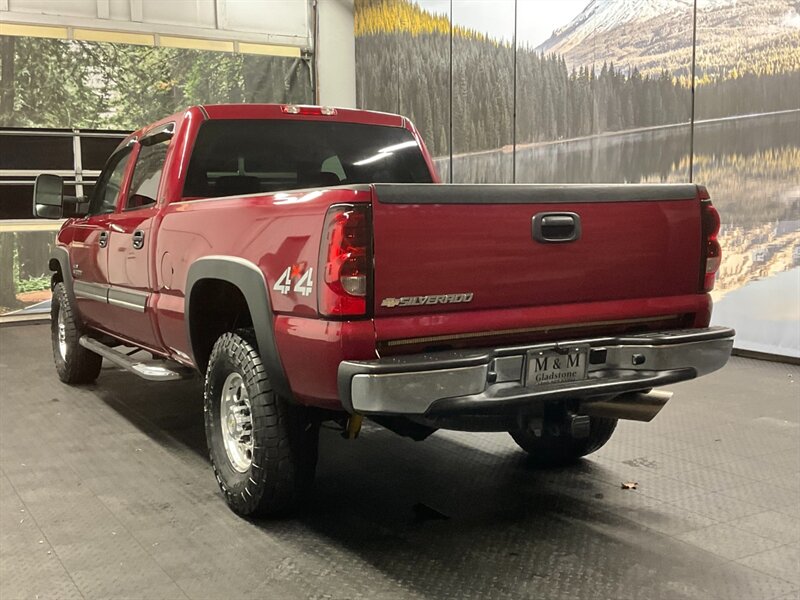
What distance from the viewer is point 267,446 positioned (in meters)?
2.91

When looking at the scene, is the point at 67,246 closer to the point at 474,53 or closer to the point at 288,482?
the point at 288,482

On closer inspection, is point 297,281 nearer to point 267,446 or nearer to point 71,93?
point 267,446

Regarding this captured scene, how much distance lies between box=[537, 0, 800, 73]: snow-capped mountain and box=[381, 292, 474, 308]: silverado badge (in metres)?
4.84

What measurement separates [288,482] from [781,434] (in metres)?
2.96

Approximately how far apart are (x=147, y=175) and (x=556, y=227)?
7.99ft

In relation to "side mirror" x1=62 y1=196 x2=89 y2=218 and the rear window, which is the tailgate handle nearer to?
the rear window

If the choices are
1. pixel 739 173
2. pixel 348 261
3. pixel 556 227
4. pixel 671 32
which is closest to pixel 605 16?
pixel 671 32

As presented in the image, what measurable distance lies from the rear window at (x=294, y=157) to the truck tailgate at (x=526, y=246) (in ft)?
5.35

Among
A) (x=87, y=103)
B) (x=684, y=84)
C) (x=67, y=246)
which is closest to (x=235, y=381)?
(x=67, y=246)

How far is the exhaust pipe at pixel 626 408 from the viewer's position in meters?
3.02

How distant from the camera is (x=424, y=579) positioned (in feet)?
8.57

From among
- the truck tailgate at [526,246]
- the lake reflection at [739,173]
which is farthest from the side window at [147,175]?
the lake reflection at [739,173]

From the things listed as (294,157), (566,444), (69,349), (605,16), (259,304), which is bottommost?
(566,444)

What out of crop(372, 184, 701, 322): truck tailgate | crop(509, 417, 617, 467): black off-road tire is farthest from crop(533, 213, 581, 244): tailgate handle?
crop(509, 417, 617, 467): black off-road tire
